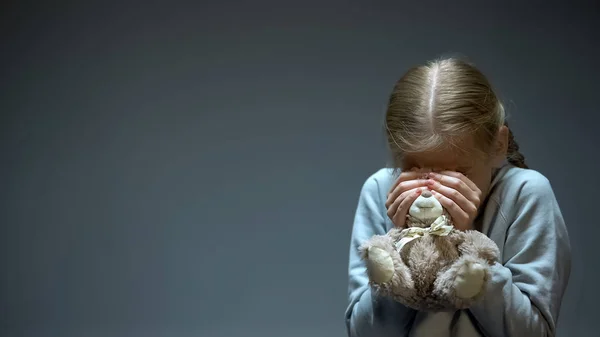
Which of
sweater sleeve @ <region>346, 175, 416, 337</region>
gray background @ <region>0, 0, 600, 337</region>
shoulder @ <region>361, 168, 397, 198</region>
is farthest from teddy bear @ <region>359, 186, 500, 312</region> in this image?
gray background @ <region>0, 0, 600, 337</region>

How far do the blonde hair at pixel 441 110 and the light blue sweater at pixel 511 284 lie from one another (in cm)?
10

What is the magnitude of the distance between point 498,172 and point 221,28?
1.24m

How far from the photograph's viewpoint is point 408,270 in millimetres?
1080

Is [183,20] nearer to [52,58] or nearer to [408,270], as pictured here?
[52,58]

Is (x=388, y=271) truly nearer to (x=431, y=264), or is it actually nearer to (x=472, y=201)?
(x=431, y=264)

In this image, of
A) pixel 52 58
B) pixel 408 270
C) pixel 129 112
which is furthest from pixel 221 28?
pixel 408 270

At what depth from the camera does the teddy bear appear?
103cm

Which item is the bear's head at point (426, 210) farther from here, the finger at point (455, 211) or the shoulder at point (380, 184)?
the shoulder at point (380, 184)

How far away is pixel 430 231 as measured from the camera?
1.11m

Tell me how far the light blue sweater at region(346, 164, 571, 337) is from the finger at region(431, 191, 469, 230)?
8cm

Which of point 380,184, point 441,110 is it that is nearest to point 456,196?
point 441,110

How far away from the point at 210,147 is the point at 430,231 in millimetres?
1324

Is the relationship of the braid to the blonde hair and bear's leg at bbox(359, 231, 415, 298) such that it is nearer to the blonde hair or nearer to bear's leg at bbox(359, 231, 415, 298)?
the blonde hair

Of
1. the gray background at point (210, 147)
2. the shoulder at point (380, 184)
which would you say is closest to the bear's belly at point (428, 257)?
the shoulder at point (380, 184)
